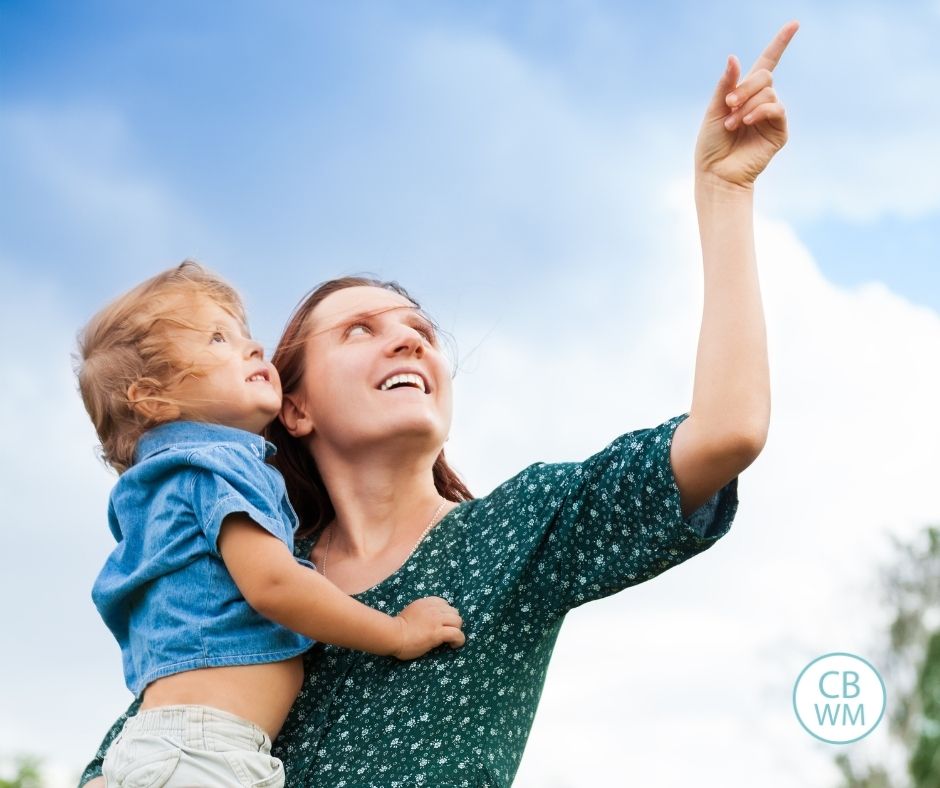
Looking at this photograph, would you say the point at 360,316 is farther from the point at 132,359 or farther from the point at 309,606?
the point at 309,606

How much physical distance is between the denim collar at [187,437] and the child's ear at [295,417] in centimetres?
44

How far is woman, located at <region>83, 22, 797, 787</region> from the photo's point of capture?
6.96 ft

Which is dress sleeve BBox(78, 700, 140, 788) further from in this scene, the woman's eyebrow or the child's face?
the woman's eyebrow

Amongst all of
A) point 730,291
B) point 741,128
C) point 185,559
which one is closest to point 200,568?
point 185,559

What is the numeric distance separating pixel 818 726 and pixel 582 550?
6.01 feet

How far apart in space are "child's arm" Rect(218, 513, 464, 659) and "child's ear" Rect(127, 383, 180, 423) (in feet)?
1.09

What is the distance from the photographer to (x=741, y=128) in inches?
86.3

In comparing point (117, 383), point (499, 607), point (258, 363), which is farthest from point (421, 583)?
point (117, 383)

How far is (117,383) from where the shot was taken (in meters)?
2.61

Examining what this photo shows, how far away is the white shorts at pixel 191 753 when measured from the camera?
221cm

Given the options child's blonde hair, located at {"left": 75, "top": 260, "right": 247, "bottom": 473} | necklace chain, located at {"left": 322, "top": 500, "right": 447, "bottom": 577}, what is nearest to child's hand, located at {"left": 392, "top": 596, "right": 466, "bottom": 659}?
necklace chain, located at {"left": 322, "top": 500, "right": 447, "bottom": 577}

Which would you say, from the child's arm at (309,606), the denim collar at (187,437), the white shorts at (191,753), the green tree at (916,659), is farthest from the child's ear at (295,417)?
the green tree at (916,659)

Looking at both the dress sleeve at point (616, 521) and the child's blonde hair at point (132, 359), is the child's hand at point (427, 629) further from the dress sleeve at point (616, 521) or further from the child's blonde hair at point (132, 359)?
the child's blonde hair at point (132, 359)

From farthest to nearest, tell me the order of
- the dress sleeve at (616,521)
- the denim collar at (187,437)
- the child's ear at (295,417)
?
the child's ear at (295,417), the denim collar at (187,437), the dress sleeve at (616,521)
